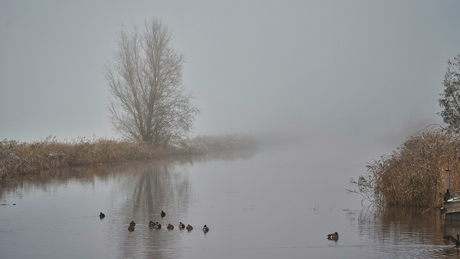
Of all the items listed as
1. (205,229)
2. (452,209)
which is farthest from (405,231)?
(205,229)

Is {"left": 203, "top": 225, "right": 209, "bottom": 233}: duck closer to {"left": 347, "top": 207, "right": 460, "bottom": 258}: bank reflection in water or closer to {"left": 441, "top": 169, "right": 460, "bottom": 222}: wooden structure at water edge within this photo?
{"left": 347, "top": 207, "right": 460, "bottom": 258}: bank reflection in water

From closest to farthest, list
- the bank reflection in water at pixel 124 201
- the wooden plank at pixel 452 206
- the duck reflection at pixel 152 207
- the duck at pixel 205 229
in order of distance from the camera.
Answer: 1. the duck reflection at pixel 152 207
2. the bank reflection in water at pixel 124 201
3. the duck at pixel 205 229
4. the wooden plank at pixel 452 206

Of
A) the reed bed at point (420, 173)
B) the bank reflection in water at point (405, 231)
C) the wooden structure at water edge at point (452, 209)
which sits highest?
the reed bed at point (420, 173)

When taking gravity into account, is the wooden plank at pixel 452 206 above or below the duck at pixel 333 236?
above

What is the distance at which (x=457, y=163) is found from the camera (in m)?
10.3

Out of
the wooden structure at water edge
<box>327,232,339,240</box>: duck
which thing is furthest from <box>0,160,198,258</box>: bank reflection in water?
the wooden structure at water edge

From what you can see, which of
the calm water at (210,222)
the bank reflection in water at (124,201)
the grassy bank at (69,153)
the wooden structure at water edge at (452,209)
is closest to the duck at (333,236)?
the calm water at (210,222)

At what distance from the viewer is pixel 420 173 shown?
408 inches

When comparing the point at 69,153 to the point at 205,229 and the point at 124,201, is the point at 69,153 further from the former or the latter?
the point at 205,229

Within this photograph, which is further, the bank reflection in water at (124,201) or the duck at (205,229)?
the duck at (205,229)

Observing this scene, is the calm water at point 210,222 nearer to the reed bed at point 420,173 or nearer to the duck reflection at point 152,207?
the duck reflection at point 152,207

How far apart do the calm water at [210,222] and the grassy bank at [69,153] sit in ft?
7.31

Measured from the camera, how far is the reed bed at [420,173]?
10.2 meters

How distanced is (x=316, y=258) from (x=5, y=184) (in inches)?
479
